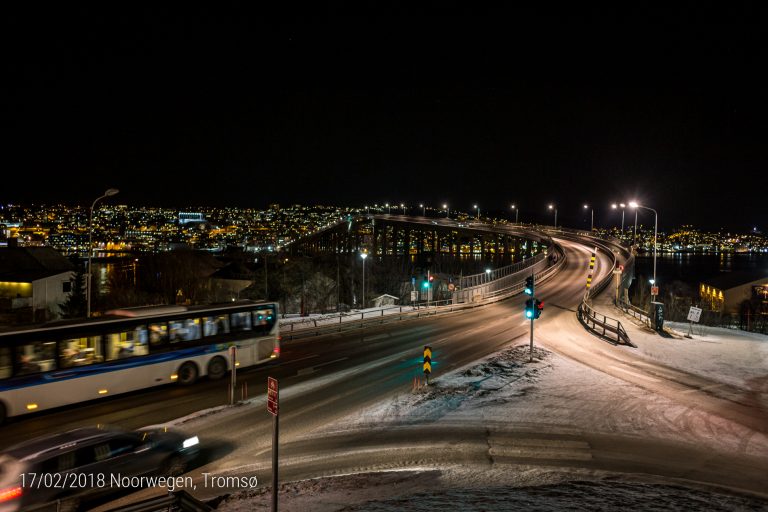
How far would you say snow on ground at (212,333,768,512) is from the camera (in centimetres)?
883

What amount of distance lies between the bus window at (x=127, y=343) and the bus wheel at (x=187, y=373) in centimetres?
148

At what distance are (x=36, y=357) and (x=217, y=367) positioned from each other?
5.75 meters

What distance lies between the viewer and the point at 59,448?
852cm

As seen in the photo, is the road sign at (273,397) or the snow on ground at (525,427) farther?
the snow on ground at (525,427)

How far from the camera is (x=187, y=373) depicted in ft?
57.4

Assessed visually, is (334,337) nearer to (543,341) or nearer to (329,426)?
(543,341)

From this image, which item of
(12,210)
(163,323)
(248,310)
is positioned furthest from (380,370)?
(12,210)

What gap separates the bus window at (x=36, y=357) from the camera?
1370 cm

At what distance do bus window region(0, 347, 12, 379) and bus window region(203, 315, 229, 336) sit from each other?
5816mm

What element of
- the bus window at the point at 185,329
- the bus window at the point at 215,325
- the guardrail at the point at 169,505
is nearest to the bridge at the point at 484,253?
the bus window at the point at 215,325

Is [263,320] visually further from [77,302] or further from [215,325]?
[77,302]

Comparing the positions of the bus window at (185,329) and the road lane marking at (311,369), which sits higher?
the bus window at (185,329)

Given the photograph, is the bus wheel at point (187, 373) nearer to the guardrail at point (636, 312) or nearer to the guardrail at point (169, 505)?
the guardrail at point (169, 505)

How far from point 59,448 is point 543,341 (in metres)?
22.3
